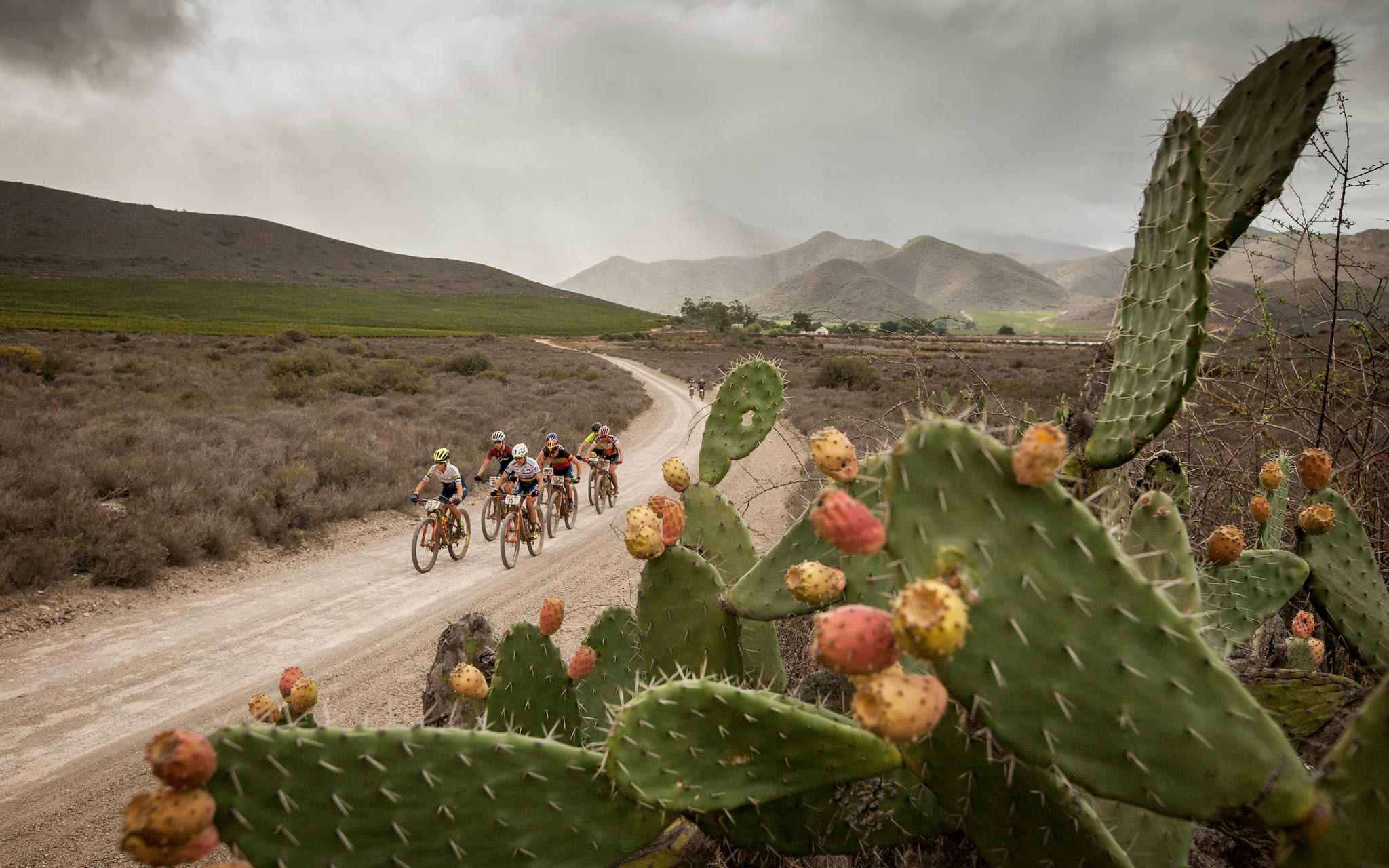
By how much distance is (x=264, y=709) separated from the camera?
6.50 ft

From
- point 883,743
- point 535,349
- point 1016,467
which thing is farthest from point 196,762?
point 535,349

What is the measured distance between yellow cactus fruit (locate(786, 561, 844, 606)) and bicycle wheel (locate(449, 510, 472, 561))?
8.81 metres

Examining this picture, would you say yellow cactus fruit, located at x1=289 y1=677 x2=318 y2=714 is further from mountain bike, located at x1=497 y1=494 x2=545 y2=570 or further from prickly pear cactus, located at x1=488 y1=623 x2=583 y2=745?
mountain bike, located at x1=497 y1=494 x2=545 y2=570

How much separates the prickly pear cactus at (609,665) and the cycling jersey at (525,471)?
707 centimetres

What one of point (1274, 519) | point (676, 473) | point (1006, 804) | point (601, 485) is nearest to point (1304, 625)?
point (1274, 519)

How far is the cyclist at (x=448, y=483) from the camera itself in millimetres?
8906

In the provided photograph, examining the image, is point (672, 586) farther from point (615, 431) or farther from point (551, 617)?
point (615, 431)

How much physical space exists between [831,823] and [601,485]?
36.9ft

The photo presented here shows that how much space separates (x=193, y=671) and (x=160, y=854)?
21.0ft

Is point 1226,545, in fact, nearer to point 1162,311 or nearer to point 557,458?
point 1162,311

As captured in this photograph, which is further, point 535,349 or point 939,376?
point 535,349

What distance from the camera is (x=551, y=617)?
2.48 metres

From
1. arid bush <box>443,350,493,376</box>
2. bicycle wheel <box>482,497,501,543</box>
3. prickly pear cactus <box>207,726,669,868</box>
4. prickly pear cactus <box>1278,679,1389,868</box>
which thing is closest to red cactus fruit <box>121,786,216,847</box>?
prickly pear cactus <box>207,726,669,868</box>

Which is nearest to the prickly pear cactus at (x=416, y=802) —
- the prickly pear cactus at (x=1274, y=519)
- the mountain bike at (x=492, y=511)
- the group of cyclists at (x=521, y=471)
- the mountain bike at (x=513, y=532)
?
the prickly pear cactus at (x=1274, y=519)
